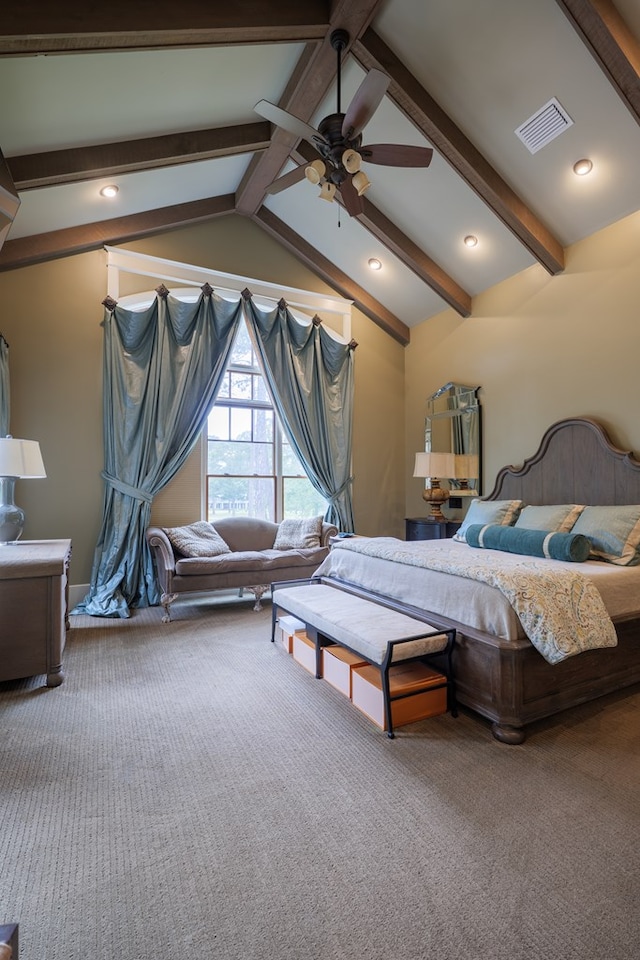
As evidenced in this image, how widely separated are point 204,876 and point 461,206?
16.9 feet

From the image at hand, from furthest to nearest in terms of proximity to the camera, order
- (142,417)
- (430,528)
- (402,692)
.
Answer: (430,528) → (142,417) → (402,692)

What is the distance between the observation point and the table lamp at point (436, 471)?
5301 millimetres

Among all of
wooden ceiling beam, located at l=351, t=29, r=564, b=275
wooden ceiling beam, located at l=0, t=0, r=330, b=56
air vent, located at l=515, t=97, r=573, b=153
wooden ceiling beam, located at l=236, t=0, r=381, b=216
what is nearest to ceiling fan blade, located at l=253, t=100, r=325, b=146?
wooden ceiling beam, located at l=0, t=0, r=330, b=56


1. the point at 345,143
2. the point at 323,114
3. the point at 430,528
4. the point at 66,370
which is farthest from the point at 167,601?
the point at 323,114

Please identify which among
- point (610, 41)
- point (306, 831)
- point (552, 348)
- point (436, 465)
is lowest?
point (306, 831)

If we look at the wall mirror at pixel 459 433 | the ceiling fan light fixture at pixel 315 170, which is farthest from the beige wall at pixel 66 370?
the wall mirror at pixel 459 433

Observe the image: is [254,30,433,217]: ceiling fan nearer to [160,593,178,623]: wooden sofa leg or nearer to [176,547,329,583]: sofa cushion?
[176,547,329,583]: sofa cushion

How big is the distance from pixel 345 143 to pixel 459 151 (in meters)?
1.39

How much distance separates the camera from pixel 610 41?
2768mm

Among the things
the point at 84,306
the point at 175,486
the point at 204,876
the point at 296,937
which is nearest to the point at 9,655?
the point at 204,876

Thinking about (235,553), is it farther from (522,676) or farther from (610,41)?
(610,41)

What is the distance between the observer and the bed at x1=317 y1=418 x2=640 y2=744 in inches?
88.2

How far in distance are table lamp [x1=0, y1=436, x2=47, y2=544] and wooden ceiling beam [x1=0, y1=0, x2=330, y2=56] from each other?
89.1 inches

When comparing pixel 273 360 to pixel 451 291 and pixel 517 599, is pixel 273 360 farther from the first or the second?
pixel 517 599
